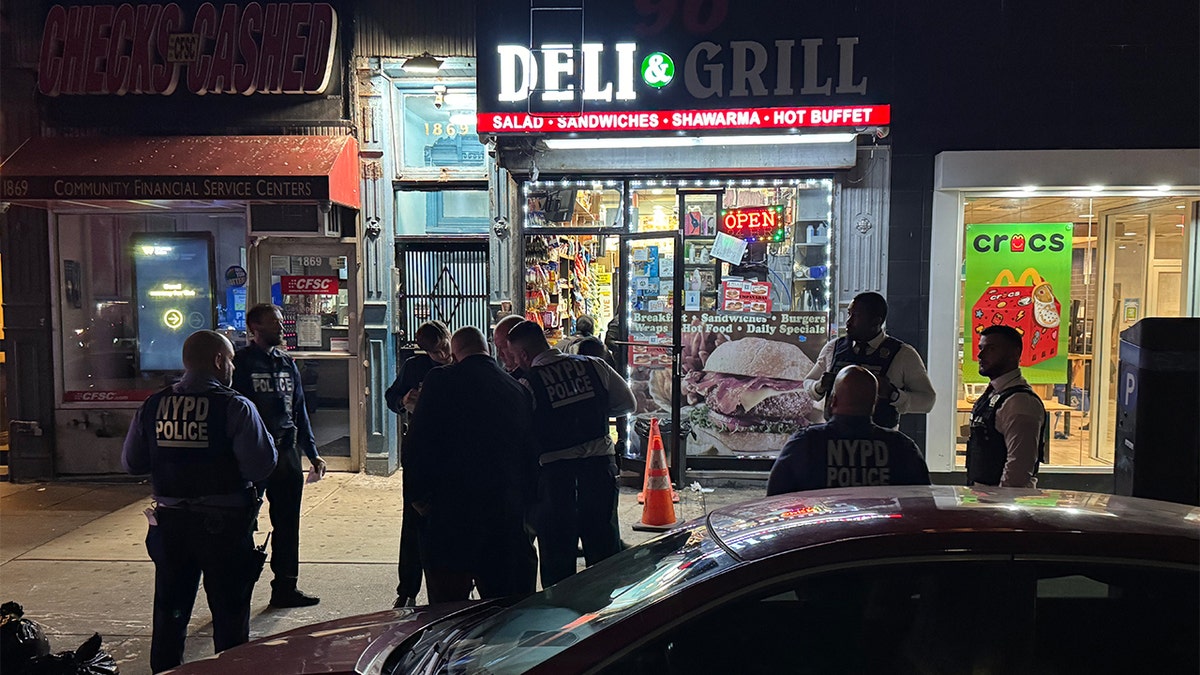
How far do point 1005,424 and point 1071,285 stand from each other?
4.77 m

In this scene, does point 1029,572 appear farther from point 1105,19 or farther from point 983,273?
point 1105,19

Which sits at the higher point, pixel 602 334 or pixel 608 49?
pixel 608 49

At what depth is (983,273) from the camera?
7918 millimetres

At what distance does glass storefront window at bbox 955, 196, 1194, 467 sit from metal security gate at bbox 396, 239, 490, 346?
5.11 meters

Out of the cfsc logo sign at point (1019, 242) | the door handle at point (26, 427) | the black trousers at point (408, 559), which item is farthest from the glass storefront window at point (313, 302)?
the cfsc logo sign at point (1019, 242)

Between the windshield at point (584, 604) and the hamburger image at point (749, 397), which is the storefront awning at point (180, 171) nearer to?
the hamburger image at point (749, 397)

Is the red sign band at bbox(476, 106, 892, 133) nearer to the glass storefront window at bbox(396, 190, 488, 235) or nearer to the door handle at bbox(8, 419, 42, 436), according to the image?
the glass storefront window at bbox(396, 190, 488, 235)

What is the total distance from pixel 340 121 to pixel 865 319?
6151 millimetres

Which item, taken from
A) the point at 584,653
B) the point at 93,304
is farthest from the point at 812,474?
the point at 93,304

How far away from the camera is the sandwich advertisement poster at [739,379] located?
8.28m

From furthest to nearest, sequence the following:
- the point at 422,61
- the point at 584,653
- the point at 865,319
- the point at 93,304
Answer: the point at 93,304
the point at 422,61
the point at 865,319
the point at 584,653

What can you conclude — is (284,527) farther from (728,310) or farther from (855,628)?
(728,310)

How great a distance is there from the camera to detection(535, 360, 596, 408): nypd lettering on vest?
15.7 ft

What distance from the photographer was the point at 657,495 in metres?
6.96
